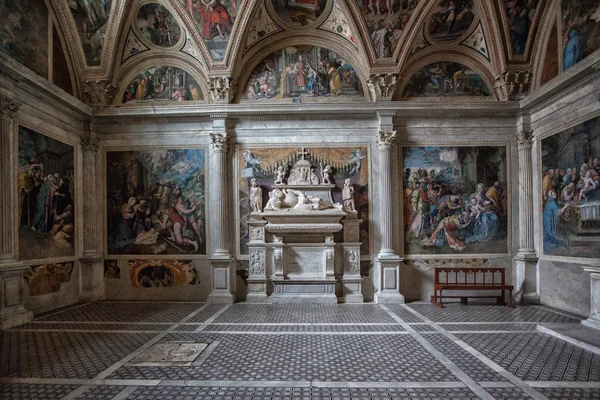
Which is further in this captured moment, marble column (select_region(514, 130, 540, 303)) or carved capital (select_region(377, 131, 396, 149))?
carved capital (select_region(377, 131, 396, 149))

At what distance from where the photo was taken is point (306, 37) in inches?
449

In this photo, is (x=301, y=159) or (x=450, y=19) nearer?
(x=450, y=19)

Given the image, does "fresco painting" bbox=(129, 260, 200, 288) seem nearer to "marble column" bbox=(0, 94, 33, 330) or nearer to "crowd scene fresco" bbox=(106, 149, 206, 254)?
"crowd scene fresco" bbox=(106, 149, 206, 254)

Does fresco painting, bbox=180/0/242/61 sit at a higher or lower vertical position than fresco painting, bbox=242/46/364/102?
higher

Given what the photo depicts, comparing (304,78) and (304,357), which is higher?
(304,78)

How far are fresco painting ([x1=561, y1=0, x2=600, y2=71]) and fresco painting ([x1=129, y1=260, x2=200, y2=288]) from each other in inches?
452

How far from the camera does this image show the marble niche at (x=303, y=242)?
34.6ft

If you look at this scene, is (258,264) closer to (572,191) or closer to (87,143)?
(87,143)

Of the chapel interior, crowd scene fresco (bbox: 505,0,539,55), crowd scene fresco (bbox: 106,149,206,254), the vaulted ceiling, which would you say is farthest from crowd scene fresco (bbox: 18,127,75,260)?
crowd scene fresco (bbox: 505,0,539,55)

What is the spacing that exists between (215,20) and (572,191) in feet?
34.3

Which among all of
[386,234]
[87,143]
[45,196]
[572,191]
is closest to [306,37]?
[386,234]

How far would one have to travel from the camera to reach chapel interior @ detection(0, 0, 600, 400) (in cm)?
955

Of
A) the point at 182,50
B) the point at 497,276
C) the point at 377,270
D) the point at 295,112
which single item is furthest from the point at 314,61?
the point at 497,276

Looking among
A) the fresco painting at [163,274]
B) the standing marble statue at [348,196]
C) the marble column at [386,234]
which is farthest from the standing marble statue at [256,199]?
the marble column at [386,234]
